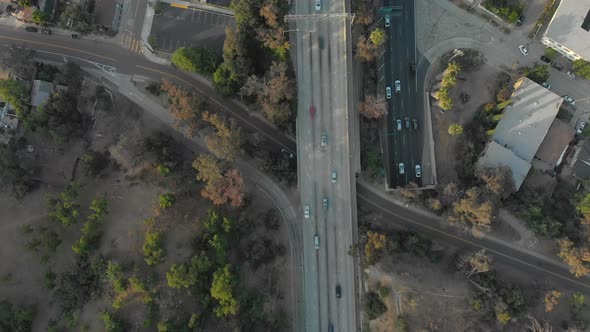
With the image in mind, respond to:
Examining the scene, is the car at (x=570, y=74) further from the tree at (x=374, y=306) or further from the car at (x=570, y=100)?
the tree at (x=374, y=306)

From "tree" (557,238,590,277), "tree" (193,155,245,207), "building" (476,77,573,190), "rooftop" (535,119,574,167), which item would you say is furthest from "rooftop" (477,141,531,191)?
"tree" (193,155,245,207)

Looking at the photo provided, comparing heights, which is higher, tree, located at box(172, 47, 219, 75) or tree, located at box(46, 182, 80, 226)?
tree, located at box(172, 47, 219, 75)

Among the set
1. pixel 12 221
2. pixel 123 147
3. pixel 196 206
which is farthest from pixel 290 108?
pixel 12 221

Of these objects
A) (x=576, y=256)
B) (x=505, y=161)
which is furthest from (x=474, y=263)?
(x=505, y=161)

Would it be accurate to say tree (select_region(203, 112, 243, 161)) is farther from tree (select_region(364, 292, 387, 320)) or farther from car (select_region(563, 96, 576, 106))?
car (select_region(563, 96, 576, 106))

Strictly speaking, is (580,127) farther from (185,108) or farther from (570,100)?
(185,108)
